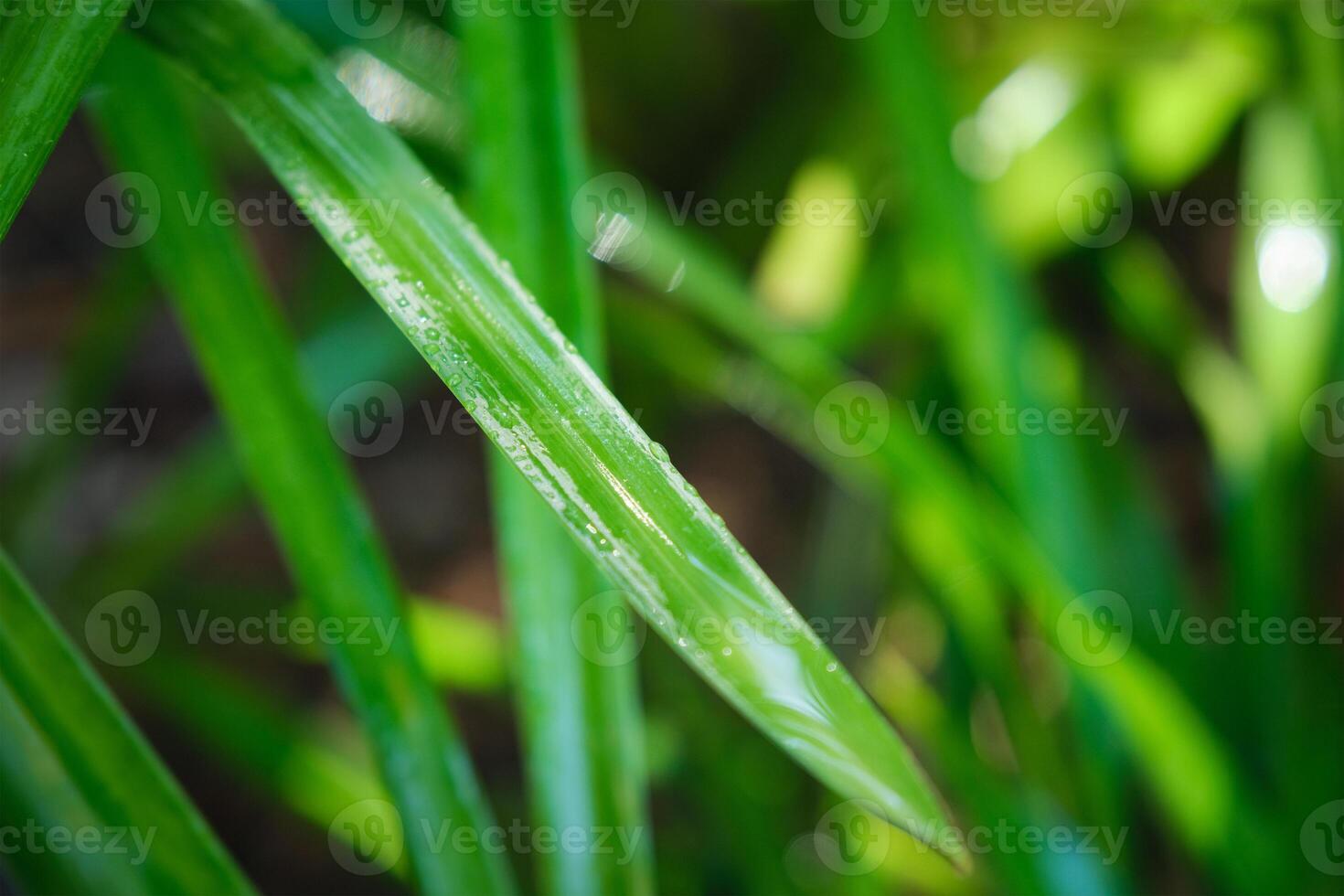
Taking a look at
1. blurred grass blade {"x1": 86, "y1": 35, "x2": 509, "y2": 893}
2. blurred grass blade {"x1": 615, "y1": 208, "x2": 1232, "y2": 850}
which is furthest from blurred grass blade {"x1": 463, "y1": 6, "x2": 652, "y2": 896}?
blurred grass blade {"x1": 615, "y1": 208, "x2": 1232, "y2": 850}

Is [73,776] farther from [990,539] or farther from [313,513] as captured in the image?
[990,539]

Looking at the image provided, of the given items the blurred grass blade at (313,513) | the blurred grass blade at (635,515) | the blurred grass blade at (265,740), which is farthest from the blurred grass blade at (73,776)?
the blurred grass blade at (265,740)

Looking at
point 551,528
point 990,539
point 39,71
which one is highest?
point 39,71

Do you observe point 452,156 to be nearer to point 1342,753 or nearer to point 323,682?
point 323,682

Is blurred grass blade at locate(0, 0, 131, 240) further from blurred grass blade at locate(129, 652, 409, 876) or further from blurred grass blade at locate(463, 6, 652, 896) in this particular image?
blurred grass blade at locate(129, 652, 409, 876)

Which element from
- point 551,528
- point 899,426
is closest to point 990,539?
point 899,426
